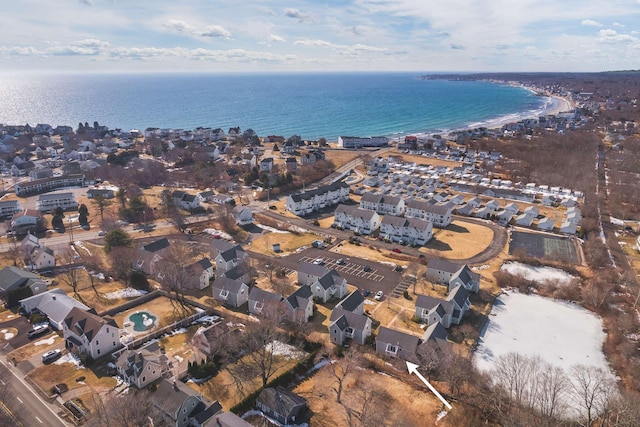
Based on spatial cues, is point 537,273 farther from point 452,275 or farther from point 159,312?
point 159,312

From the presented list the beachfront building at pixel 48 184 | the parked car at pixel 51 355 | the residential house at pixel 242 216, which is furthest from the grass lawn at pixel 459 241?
the beachfront building at pixel 48 184

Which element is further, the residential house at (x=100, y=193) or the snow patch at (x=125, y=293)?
the residential house at (x=100, y=193)

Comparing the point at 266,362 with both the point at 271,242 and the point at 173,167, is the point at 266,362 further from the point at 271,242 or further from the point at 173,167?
the point at 173,167

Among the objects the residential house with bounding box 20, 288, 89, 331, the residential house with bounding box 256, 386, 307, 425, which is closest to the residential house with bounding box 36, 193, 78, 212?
the residential house with bounding box 20, 288, 89, 331

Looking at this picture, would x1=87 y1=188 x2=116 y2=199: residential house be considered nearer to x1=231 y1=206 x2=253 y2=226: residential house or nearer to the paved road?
x1=231 y1=206 x2=253 y2=226: residential house

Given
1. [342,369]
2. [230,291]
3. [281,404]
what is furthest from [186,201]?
[281,404]

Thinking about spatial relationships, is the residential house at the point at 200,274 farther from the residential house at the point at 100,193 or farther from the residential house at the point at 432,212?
the residential house at the point at 100,193

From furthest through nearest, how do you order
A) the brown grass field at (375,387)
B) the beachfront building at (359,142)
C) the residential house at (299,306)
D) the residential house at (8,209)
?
1. the beachfront building at (359,142)
2. the residential house at (8,209)
3. the residential house at (299,306)
4. the brown grass field at (375,387)
